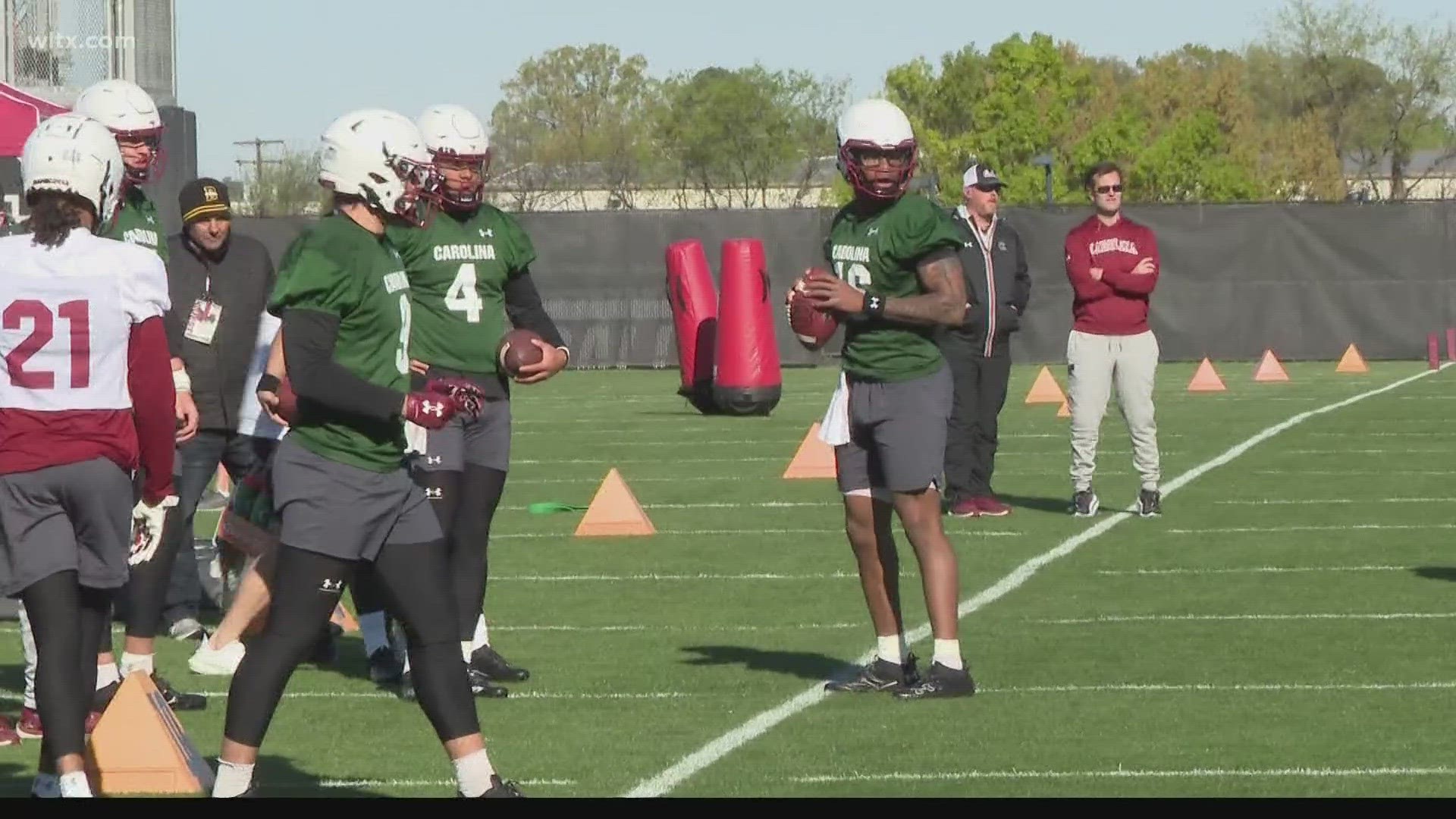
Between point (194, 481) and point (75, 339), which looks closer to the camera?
point (75, 339)

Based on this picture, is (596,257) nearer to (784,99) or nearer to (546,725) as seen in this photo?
(546,725)

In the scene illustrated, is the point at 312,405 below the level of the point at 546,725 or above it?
above

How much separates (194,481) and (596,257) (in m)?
23.8

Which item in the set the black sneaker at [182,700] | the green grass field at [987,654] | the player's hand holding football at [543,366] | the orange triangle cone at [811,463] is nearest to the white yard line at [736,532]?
the green grass field at [987,654]

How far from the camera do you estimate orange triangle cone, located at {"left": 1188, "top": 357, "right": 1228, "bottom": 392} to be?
2673cm

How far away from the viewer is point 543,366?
8.52 meters

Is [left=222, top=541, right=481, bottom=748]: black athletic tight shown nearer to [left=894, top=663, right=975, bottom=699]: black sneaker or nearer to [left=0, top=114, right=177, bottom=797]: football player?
[left=0, top=114, right=177, bottom=797]: football player

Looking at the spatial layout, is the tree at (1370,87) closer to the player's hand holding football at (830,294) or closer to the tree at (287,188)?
the tree at (287,188)

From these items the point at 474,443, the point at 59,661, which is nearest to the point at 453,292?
the point at 474,443

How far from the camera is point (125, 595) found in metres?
9.07

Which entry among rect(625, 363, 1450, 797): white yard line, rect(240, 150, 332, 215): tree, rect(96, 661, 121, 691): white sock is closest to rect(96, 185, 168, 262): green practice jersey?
rect(96, 661, 121, 691): white sock

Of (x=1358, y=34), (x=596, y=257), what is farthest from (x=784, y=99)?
(x=596, y=257)

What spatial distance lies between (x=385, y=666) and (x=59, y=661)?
9.77 ft

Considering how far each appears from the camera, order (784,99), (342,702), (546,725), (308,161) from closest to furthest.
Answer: (546,725), (342,702), (308,161), (784,99)
